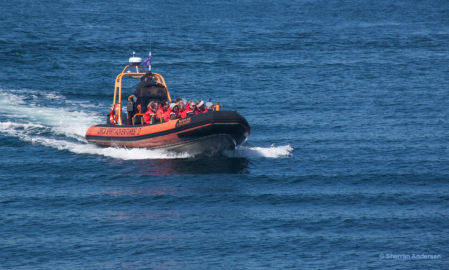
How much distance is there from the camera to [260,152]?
52.4ft

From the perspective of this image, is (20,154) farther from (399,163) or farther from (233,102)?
(399,163)

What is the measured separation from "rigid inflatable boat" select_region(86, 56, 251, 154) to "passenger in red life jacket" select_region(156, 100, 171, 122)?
0.34m

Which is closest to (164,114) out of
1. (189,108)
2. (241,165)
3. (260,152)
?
(189,108)

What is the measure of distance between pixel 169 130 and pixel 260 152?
3.22 m

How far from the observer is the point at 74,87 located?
24.7m

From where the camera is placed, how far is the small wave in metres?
15.6

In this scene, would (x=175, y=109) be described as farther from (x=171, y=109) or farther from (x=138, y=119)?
(x=138, y=119)

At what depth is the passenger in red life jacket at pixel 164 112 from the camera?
15008 millimetres

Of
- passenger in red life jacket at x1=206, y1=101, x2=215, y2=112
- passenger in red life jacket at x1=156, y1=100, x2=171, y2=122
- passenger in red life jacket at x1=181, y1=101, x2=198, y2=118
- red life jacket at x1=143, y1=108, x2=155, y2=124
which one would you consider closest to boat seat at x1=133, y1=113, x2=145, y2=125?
red life jacket at x1=143, y1=108, x2=155, y2=124

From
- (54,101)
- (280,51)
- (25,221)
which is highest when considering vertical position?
(280,51)

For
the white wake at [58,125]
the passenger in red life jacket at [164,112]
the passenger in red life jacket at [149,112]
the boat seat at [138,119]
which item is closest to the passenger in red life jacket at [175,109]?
the passenger in red life jacket at [164,112]

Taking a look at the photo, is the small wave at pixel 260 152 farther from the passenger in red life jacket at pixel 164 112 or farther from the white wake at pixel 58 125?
the passenger in red life jacket at pixel 164 112

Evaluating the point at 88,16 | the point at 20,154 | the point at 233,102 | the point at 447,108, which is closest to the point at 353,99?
the point at 447,108

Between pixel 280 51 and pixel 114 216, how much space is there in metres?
25.7
